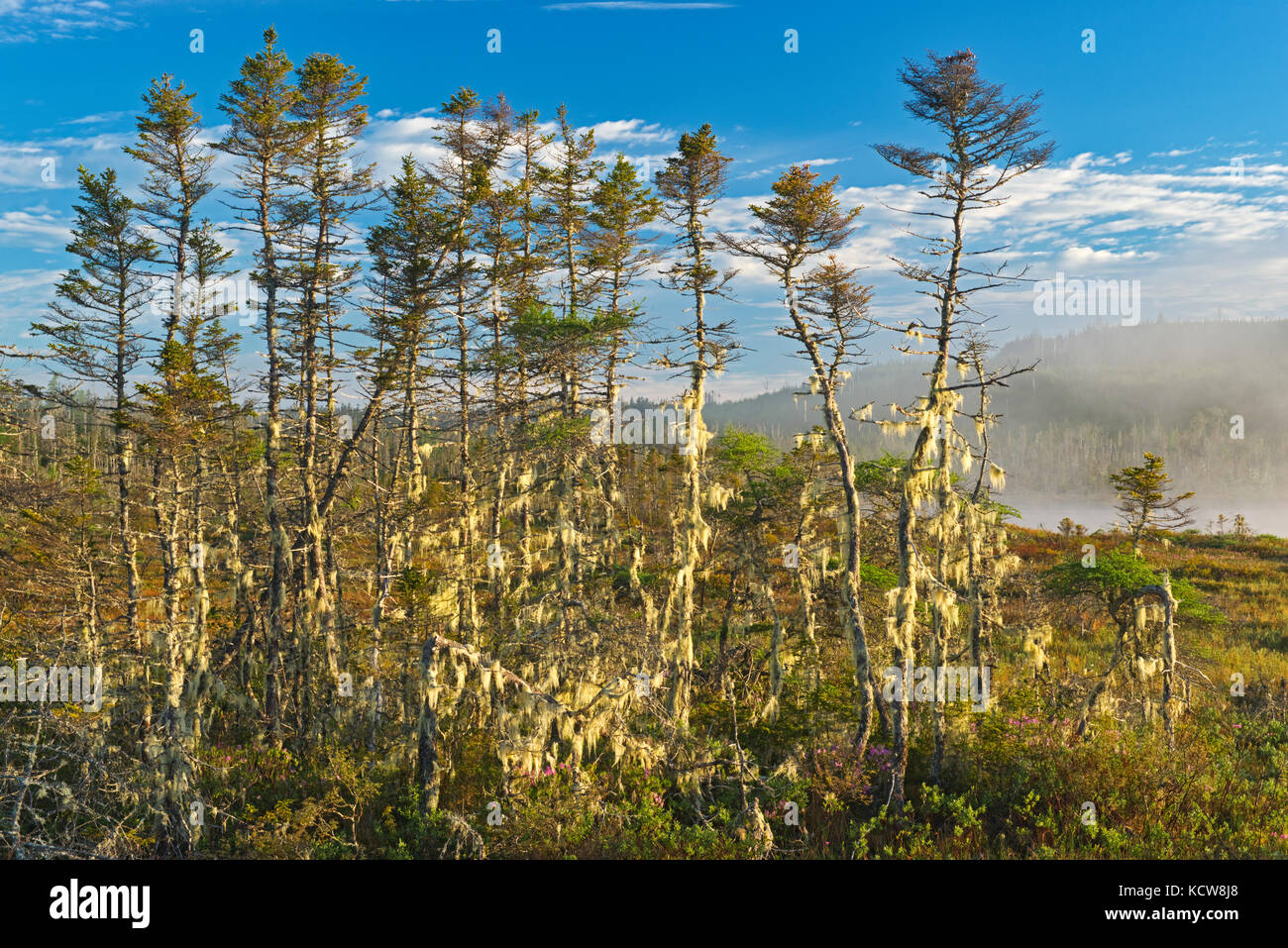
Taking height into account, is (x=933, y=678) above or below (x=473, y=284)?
below

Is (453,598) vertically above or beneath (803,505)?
beneath

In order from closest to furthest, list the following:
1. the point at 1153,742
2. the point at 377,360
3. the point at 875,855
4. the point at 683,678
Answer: the point at 875,855 < the point at 1153,742 < the point at 683,678 < the point at 377,360

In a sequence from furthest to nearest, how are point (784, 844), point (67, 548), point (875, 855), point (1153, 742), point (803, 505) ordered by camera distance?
1. point (67, 548)
2. point (803, 505)
3. point (1153, 742)
4. point (784, 844)
5. point (875, 855)

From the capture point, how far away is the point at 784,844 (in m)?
11.0

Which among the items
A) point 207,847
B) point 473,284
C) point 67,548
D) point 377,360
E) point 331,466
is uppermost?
point 473,284

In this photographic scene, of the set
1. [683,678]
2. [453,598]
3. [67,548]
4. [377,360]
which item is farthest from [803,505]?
[67,548]

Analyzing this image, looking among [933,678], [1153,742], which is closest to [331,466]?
[933,678]

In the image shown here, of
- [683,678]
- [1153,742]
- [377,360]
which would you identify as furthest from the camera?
[377,360]

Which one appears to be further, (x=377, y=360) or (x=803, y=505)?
(x=377, y=360)

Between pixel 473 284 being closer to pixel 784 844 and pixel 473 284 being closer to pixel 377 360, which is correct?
pixel 377 360

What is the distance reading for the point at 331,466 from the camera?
17.3m

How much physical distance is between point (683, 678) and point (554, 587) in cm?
363

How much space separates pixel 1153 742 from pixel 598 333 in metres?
14.6

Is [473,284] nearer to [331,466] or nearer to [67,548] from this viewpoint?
[331,466]
